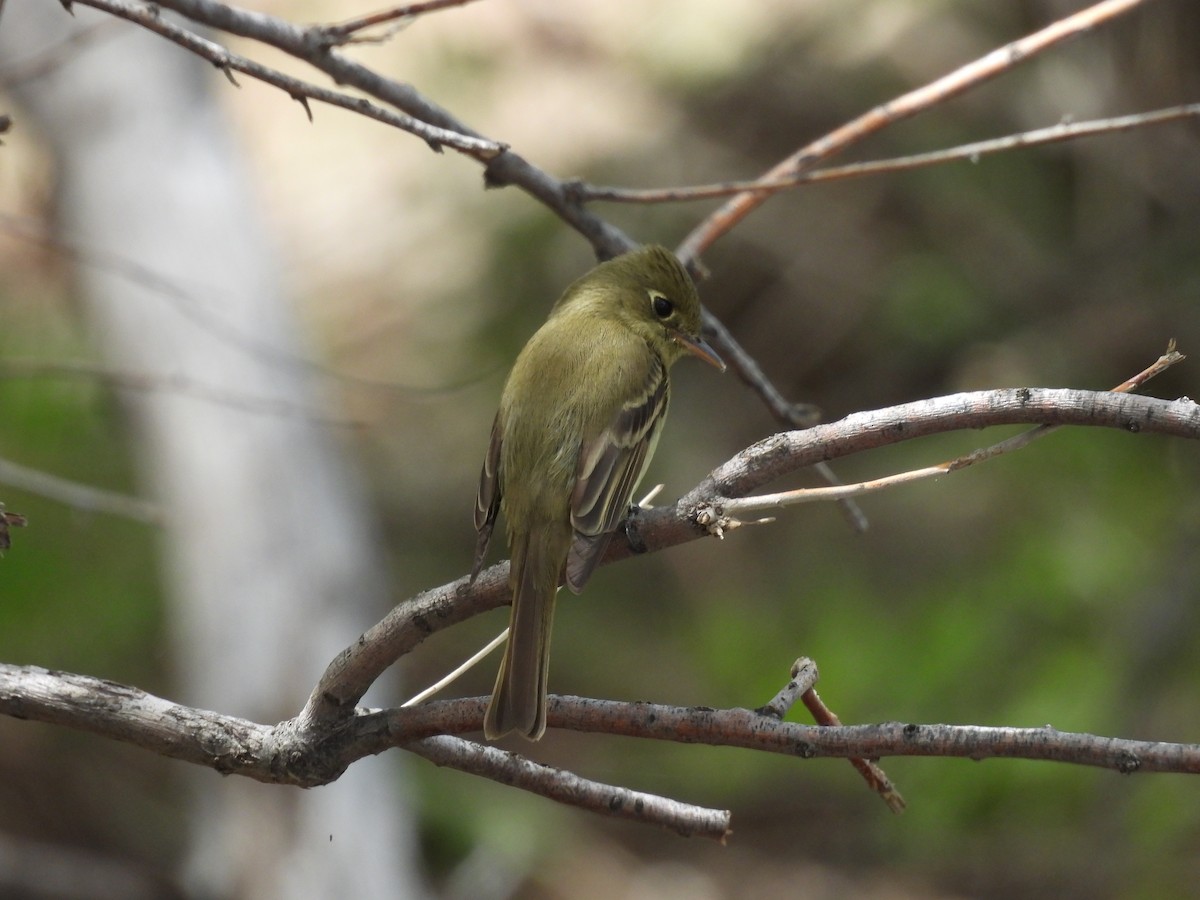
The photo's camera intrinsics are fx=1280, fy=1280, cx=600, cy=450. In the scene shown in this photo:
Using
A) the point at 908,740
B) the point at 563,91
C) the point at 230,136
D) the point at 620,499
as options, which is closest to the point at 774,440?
the point at 908,740

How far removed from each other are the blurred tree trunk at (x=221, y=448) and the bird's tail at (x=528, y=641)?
77.8 inches

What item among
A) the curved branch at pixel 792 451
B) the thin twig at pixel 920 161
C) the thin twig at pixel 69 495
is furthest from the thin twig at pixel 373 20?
the thin twig at pixel 69 495

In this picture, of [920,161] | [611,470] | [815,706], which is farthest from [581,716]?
[920,161]

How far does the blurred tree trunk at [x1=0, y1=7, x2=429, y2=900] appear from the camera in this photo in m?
4.93

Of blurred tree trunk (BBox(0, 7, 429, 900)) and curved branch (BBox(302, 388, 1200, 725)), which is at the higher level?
blurred tree trunk (BBox(0, 7, 429, 900))

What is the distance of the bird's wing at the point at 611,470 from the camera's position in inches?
113

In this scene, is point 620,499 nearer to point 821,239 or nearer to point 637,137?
point 821,239

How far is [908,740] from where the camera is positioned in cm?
191

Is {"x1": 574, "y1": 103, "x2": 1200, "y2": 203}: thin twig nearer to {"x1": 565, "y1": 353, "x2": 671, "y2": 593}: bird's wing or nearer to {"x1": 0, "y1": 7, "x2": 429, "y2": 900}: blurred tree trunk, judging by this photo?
{"x1": 565, "y1": 353, "x2": 671, "y2": 593}: bird's wing

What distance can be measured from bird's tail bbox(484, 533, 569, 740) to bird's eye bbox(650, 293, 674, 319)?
105 centimetres

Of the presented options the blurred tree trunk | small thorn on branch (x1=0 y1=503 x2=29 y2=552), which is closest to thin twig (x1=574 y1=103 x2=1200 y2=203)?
small thorn on branch (x1=0 y1=503 x2=29 y2=552)

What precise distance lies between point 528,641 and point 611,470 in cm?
50

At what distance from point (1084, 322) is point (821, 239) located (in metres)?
1.69

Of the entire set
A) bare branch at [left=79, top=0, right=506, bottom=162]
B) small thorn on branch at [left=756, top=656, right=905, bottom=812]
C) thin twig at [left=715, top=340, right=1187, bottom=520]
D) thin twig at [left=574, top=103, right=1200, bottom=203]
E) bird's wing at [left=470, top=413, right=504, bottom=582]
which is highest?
thin twig at [left=574, top=103, right=1200, bottom=203]
